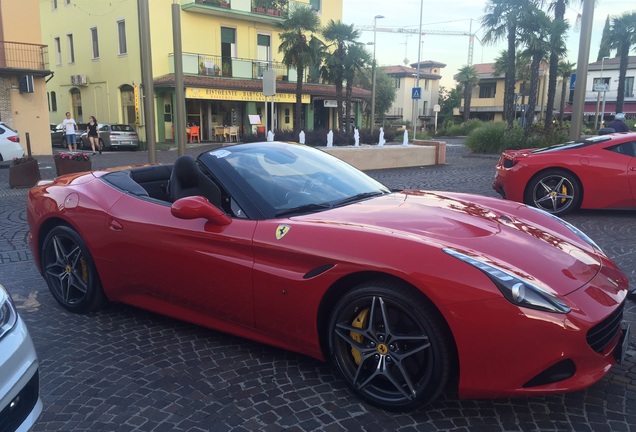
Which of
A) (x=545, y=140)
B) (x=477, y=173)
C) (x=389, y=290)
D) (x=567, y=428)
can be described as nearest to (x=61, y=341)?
(x=389, y=290)

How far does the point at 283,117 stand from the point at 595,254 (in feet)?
110

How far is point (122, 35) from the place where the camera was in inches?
1183

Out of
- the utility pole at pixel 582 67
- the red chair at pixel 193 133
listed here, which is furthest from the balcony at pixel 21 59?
the utility pole at pixel 582 67

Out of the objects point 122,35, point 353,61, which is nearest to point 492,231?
point 353,61

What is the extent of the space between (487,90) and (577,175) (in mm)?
64196

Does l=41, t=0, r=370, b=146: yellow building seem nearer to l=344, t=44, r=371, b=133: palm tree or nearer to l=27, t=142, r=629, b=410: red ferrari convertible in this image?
l=344, t=44, r=371, b=133: palm tree

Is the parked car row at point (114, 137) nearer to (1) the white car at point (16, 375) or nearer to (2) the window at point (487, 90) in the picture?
(1) the white car at point (16, 375)

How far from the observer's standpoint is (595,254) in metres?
3.13

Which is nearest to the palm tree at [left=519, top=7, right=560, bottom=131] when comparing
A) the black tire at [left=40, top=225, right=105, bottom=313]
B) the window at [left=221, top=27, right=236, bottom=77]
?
the window at [left=221, top=27, right=236, bottom=77]

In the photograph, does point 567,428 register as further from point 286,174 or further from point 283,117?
point 283,117

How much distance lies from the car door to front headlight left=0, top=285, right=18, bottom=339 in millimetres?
1131

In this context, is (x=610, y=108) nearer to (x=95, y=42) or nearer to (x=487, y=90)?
(x=487, y=90)

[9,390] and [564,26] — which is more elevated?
[564,26]

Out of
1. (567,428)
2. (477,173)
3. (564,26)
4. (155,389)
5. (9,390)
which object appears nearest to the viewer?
(9,390)
